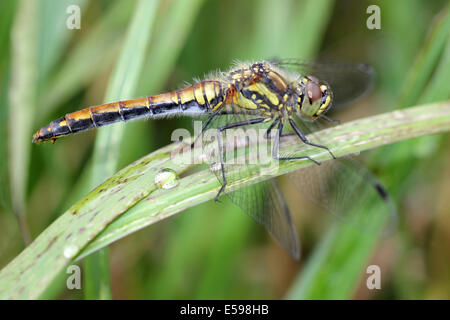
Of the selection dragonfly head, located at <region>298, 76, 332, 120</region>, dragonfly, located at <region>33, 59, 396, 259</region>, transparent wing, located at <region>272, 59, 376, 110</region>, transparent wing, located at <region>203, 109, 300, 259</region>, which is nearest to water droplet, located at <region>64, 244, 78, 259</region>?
transparent wing, located at <region>203, 109, 300, 259</region>

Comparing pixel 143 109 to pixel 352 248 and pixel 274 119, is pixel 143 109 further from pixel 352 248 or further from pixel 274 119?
pixel 352 248

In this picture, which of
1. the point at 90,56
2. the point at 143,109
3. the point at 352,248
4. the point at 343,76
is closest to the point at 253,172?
the point at 352,248

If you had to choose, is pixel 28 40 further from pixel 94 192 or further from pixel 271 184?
pixel 271 184

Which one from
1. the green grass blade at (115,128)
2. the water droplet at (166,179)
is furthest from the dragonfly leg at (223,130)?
the green grass blade at (115,128)

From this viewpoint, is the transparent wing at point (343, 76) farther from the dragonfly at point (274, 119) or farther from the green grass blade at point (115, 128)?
the green grass blade at point (115, 128)

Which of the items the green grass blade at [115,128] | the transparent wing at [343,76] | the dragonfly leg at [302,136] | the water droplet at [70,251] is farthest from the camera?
the transparent wing at [343,76]

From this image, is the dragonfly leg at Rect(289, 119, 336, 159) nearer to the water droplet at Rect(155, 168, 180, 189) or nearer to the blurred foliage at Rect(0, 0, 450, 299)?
the blurred foliage at Rect(0, 0, 450, 299)
